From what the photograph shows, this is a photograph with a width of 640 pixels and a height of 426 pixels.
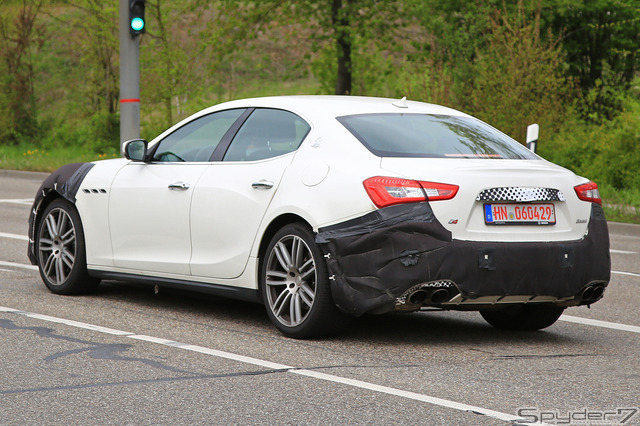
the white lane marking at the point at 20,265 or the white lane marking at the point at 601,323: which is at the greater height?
the white lane marking at the point at 601,323

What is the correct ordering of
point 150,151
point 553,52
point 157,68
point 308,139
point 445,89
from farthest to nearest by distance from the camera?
point 157,68
point 445,89
point 553,52
point 150,151
point 308,139

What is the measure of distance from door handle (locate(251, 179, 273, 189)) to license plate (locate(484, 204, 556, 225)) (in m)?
1.42

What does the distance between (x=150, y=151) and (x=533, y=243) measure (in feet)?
10.2

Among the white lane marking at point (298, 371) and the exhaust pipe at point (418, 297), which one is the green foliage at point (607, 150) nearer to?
the exhaust pipe at point (418, 297)

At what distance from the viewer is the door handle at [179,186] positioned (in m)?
7.43

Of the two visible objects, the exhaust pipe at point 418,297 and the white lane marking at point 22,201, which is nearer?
the exhaust pipe at point 418,297

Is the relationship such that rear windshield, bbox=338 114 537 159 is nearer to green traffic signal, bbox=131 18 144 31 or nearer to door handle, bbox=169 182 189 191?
door handle, bbox=169 182 189 191

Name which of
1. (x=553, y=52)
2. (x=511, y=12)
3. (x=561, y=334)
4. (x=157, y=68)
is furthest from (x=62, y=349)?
(x=511, y=12)

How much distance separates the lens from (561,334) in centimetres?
→ 728

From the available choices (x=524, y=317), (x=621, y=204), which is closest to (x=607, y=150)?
(x=621, y=204)

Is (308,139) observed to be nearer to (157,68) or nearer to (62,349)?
(62,349)

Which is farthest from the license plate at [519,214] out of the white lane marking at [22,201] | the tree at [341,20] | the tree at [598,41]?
the tree at [598,41]

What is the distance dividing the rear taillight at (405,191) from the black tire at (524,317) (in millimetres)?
1289

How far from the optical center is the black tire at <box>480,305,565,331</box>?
719cm
